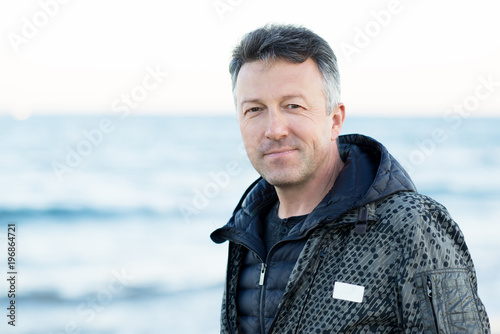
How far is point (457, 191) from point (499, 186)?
136cm

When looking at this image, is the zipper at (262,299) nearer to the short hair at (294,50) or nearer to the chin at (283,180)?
the chin at (283,180)

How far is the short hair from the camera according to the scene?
7.17ft

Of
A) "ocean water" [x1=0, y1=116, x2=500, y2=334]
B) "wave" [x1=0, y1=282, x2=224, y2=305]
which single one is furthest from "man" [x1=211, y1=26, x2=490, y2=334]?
"wave" [x1=0, y1=282, x2=224, y2=305]

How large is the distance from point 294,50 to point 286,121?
0.26m

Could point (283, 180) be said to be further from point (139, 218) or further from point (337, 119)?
point (139, 218)

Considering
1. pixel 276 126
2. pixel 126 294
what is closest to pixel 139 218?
pixel 126 294

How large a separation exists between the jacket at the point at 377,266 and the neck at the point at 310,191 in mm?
116

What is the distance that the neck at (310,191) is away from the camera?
2270mm

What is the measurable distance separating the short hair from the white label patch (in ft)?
2.22

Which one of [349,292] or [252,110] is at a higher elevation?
[252,110]

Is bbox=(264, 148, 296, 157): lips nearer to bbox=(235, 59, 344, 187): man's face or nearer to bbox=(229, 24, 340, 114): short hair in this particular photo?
bbox=(235, 59, 344, 187): man's face

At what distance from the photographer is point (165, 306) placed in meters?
8.19

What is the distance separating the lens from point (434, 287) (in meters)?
1.76

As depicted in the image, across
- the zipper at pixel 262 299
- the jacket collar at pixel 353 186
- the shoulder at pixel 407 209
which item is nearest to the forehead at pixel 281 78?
the jacket collar at pixel 353 186
